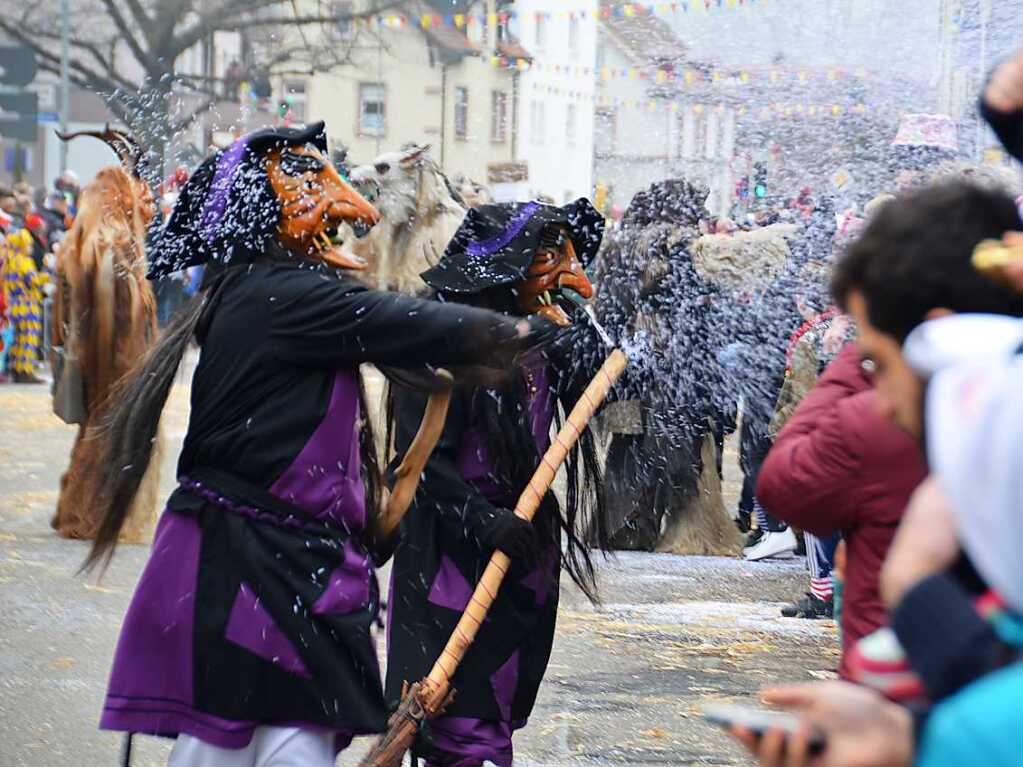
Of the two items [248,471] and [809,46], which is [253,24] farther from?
[248,471]

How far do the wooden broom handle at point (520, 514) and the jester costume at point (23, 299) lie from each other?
14.1 m

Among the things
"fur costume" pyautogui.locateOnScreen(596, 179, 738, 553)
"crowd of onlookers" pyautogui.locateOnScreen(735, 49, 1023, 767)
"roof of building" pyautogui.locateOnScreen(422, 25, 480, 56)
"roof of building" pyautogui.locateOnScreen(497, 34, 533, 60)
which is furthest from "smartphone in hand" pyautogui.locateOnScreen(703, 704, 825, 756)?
"roof of building" pyautogui.locateOnScreen(422, 25, 480, 56)

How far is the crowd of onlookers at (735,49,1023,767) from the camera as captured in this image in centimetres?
151

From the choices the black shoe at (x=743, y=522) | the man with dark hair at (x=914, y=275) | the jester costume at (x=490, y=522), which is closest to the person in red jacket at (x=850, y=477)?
the man with dark hair at (x=914, y=275)

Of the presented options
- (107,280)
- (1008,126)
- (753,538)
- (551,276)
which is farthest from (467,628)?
(753,538)

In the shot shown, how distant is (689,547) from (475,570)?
5256 millimetres

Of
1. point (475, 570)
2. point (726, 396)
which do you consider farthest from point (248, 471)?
point (726, 396)

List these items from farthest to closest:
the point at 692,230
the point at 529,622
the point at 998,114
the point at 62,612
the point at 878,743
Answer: the point at 692,230
the point at 62,612
the point at 529,622
the point at 998,114
the point at 878,743

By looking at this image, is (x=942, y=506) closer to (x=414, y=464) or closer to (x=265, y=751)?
(x=265, y=751)

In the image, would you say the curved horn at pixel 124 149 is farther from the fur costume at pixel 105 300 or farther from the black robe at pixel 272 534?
the black robe at pixel 272 534

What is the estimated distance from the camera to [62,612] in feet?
24.5

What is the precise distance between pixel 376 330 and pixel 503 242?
1.18m

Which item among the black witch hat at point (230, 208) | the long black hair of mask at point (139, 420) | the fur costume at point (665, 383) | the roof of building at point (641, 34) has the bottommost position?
the fur costume at point (665, 383)

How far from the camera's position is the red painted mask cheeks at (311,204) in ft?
12.3
